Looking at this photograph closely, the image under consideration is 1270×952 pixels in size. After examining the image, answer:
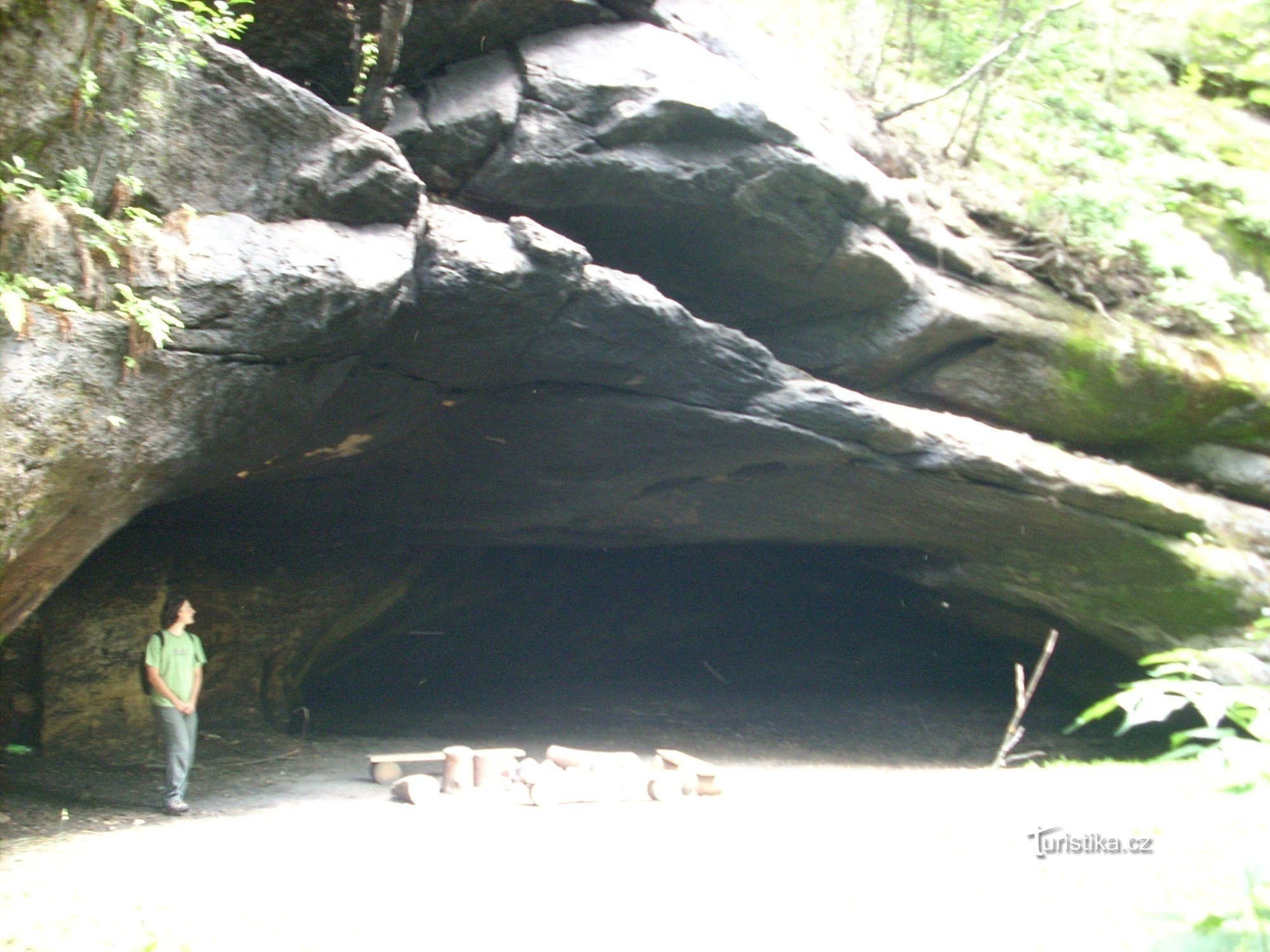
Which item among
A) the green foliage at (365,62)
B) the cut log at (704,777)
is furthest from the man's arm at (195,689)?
the green foliage at (365,62)

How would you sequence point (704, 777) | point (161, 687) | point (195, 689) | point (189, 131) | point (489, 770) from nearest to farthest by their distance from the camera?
point (189, 131) → point (161, 687) → point (195, 689) → point (489, 770) → point (704, 777)

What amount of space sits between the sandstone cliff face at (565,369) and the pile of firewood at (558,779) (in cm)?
263

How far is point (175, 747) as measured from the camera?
6363mm

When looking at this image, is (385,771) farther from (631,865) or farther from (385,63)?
(385,63)

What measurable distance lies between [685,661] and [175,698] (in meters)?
9.56

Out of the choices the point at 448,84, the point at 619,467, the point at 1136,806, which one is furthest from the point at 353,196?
the point at 1136,806

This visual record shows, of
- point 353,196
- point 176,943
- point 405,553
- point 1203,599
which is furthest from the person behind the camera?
point 405,553

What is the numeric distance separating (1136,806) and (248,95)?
6378 mm

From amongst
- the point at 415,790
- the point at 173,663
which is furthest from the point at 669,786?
the point at 173,663

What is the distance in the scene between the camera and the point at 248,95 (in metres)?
5.51

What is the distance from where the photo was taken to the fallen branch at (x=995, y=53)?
9.48 metres

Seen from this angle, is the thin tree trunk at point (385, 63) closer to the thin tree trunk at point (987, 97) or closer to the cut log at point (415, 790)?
the cut log at point (415, 790)

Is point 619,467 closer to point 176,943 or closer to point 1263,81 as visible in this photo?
point 176,943

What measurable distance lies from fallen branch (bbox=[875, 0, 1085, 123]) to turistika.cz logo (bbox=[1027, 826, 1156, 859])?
285 inches
